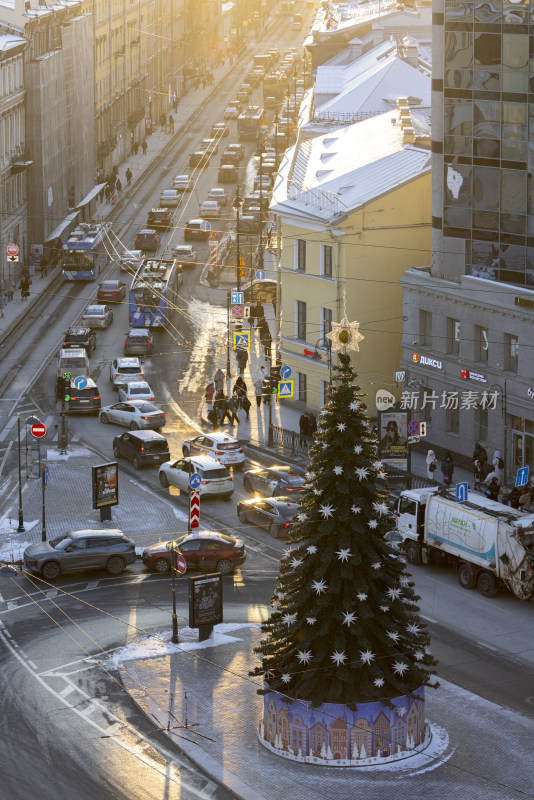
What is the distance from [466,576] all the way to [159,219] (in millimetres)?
71446

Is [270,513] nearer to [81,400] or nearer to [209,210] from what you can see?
[81,400]

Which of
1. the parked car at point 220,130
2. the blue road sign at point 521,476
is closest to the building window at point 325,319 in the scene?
the blue road sign at point 521,476

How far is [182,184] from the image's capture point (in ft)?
432

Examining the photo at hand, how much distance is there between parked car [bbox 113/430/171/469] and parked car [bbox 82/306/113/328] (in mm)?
24338

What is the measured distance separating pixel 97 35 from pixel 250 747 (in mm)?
114017

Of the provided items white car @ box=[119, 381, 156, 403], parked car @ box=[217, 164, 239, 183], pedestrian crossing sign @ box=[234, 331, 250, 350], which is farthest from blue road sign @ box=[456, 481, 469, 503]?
parked car @ box=[217, 164, 239, 183]

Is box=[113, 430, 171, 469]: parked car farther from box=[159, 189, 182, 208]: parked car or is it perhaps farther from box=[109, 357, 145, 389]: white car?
box=[159, 189, 182, 208]: parked car

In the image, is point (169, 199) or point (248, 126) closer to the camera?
point (169, 199)

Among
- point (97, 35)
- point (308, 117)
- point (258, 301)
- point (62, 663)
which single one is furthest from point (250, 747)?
point (97, 35)

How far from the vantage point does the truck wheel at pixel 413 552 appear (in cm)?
5068

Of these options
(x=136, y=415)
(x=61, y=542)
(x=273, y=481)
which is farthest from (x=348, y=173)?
(x=61, y=542)

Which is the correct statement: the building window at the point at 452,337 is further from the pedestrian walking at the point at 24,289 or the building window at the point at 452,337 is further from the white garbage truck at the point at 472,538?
the pedestrian walking at the point at 24,289

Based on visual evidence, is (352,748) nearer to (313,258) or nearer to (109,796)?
(109,796)

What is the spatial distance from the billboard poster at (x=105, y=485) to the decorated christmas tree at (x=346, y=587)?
21596 millimetres
